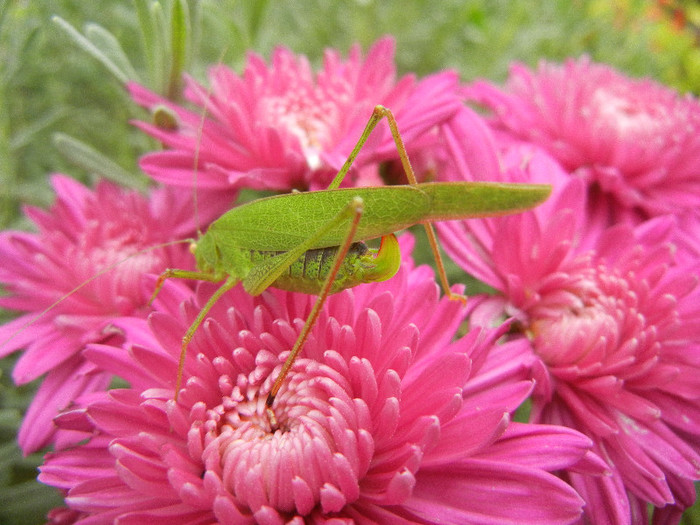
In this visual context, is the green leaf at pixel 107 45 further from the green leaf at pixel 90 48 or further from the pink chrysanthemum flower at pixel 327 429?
the pink chrysanthemum flower at pixel 327 429

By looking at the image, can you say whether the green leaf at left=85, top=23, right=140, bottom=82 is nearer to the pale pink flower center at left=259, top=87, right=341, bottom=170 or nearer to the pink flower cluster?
the pink flower cluster

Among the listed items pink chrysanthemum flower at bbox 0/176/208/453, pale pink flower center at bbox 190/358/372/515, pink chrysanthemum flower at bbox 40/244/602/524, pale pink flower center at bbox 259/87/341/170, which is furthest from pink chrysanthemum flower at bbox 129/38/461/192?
pale pink flower center at bbox 190/358/372/515

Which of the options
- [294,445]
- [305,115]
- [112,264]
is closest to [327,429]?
[294,445]

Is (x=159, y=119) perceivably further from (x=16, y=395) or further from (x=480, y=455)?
(x=480, y=455)

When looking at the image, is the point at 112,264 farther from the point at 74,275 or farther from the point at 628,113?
the point at 628,113

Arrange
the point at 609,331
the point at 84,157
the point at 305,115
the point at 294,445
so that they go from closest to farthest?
the point at 294,445, the point at 609,331, the point at 305,115, the point at 84,157

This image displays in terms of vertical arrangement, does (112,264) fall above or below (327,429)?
above
